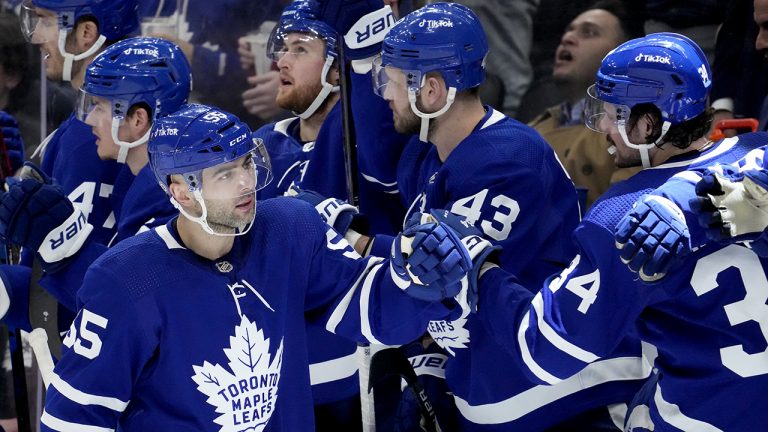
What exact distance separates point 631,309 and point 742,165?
1.26ft

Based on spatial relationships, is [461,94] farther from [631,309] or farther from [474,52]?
[631,309]

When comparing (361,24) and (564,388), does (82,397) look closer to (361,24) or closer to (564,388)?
(564,388)

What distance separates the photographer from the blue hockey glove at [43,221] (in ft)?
11.2

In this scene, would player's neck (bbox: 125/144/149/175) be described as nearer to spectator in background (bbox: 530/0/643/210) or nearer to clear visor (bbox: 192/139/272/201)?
clear visor (bbox: 192/139/272/201)

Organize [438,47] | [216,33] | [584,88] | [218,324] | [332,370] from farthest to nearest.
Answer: [216,33] < [584,88] < [332,370] < [438,47] < [218,324]

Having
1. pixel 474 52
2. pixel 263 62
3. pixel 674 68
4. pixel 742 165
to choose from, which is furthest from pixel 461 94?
pixel 263 62

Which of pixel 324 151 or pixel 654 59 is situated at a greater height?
pixel 654 59

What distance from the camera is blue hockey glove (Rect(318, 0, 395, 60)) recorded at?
12.5 ft

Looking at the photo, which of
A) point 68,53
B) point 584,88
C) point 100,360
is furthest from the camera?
point 584,88

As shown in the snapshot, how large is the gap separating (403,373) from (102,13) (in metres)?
1.54

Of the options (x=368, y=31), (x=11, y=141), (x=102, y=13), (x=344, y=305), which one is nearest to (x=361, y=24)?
(x=368, y=31)

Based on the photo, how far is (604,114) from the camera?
9.64 feet

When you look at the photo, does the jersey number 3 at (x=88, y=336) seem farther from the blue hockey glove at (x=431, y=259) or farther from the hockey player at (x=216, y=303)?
the blue hockey glove at (x=431, y=259)

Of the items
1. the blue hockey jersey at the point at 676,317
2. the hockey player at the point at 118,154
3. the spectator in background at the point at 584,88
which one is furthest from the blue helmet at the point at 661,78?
the spectator in background at the point at 584,88
